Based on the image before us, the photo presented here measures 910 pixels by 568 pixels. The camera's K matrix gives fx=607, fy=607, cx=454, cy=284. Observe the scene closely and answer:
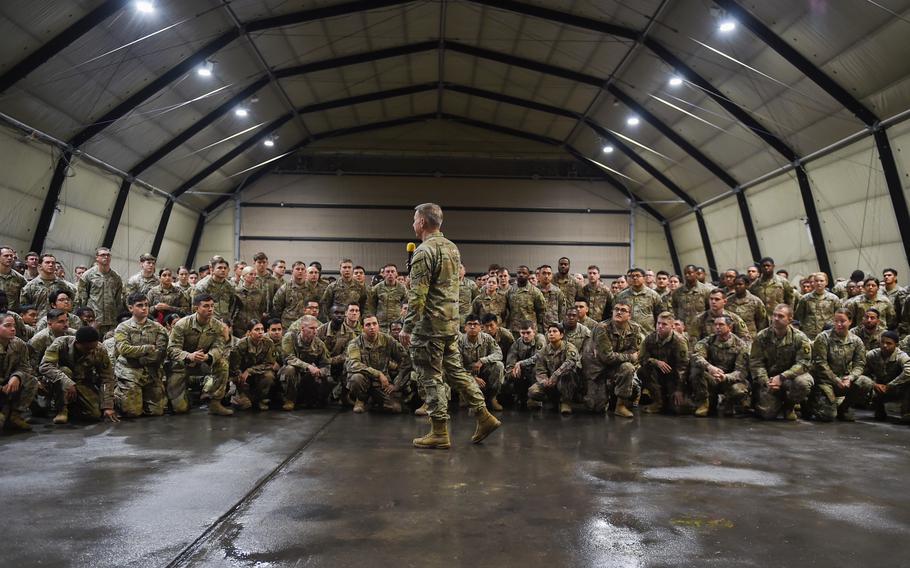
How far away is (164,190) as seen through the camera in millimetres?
14406

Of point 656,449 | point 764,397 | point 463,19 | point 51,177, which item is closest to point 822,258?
point 764,397

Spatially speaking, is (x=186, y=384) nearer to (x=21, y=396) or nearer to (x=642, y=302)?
(x=21, y=396)

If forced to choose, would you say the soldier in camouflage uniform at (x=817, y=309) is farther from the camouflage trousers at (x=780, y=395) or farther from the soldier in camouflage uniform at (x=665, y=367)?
the soldier in camouflage uniform at (x=665, y=367)

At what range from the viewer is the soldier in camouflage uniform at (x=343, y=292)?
28.6ft

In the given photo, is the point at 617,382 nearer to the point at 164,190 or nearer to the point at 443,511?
the point at 443,511

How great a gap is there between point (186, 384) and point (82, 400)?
1.02 metres

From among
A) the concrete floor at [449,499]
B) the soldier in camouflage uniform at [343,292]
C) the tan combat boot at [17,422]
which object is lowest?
the concrete floor at [449,499]

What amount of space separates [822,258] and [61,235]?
14323 mm

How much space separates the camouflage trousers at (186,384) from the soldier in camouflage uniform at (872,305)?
7.80 m

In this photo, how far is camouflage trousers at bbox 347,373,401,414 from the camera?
664cm

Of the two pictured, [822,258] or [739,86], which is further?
[822,258]

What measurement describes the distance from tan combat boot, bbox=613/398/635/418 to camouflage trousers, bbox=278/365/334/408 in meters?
3.29

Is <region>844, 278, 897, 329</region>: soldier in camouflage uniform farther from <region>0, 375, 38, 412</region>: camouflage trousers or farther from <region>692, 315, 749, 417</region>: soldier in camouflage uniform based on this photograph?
<region>0, 375, 38, 412</region>: camouflage trousers

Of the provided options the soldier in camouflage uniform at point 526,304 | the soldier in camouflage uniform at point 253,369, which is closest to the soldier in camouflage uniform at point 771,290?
the soldier in camouflage uniform at point 526,304
